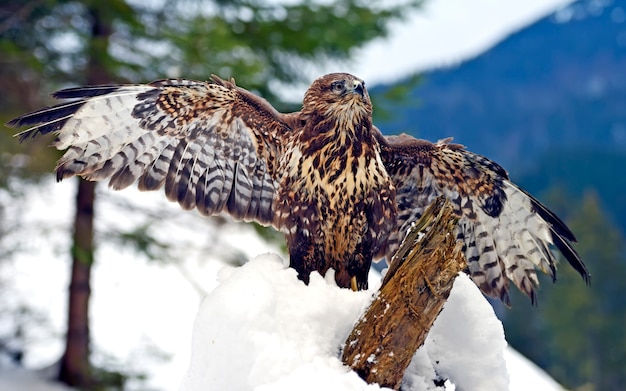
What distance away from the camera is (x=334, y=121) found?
263 cm

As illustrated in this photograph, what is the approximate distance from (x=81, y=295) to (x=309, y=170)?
677 centimetres

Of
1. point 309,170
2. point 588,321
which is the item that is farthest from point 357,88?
point 588,321

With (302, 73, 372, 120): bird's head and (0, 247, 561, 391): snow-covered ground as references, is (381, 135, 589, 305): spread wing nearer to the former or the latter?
(302, 73, 372, 120): bird's head

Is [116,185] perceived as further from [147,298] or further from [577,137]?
[577,137]

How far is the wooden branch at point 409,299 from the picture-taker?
2.28m

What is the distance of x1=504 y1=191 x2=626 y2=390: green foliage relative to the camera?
2645cm

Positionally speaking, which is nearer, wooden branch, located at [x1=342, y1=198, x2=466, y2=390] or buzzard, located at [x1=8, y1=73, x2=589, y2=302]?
wooden branch, located at [x1=342, y1=198, x2=466, y2=390]

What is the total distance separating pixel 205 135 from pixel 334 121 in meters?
0.66

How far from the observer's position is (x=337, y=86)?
102 inches

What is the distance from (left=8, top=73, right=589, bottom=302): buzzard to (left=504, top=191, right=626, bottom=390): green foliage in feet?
79.1

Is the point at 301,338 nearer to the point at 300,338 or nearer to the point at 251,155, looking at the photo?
the point at 300,338

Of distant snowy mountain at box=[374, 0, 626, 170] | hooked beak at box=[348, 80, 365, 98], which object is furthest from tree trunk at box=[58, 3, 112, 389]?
distant snowy mountain at box=[374, 0, 626, 170]

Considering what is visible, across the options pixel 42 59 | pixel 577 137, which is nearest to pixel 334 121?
pixel 42 59

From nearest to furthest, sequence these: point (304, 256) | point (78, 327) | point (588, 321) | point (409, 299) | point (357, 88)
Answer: point (409, 299) → point (357, 88) → point (304, 256) → point (78, 327) → point (588, 321)
